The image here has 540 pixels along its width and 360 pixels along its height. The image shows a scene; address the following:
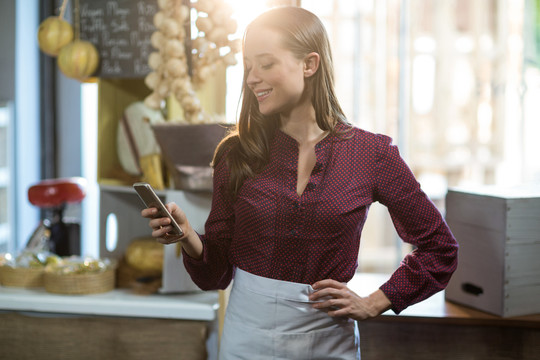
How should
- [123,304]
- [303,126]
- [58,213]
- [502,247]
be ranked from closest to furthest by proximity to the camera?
[303,126]
[502,247]
[123,304]
[58,213]

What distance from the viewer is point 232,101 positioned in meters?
2.30

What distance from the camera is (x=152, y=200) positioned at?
1.26 meters

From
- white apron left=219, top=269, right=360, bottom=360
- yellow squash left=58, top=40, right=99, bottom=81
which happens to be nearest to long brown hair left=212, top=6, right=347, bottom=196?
white apron left=219, top=269, right=360, bottom=360

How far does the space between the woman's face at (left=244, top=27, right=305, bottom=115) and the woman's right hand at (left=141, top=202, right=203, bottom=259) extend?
0.29 metres

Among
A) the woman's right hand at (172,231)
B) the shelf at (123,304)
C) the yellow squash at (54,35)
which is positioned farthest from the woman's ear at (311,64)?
the yellow squash at (54,35)

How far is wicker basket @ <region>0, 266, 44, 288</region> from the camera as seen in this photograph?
220cm

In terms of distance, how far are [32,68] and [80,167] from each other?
0.58 m

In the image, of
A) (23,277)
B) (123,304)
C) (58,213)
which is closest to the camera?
(123,304)

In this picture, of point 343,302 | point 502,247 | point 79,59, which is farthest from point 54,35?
point 502,247

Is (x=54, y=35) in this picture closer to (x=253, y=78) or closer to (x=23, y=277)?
(x=23, y=277)

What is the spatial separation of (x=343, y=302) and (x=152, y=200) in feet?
1.48

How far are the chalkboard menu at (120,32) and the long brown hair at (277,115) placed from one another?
0.92m

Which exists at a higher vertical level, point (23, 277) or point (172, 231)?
point (172, 231)

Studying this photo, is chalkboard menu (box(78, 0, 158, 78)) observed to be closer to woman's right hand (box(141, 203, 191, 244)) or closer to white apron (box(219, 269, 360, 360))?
woman's right hand (box(141, 203, 191, 244))
